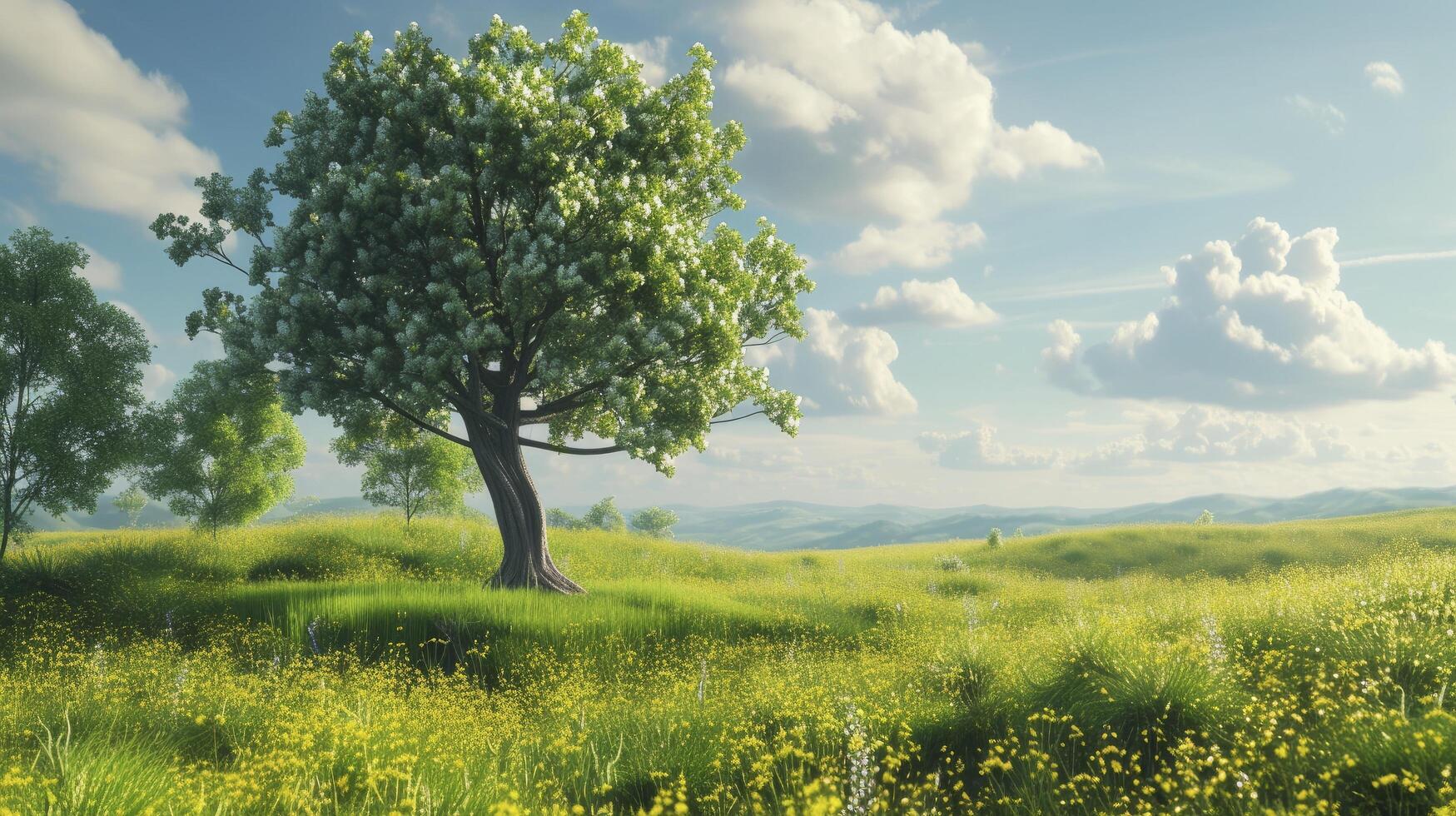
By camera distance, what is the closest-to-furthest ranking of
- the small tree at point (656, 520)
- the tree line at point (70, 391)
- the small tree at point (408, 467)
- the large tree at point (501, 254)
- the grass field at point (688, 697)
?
the grass field at point (688, 697) → the large tree at point (501, 254) → the tree line at point (70, 391) → the small tree at point (408, 467) → the small tree at point (656, 520)

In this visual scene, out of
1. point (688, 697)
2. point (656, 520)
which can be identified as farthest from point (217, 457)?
point (656, 520)

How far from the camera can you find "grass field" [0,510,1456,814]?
734 centimetres

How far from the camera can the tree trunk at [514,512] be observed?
2052 cm

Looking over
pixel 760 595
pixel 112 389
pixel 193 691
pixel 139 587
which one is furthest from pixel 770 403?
pixel 112 389

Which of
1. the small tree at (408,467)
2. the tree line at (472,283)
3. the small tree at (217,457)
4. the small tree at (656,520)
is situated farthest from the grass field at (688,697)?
the small tree at (656,520)

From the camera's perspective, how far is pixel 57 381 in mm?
20984

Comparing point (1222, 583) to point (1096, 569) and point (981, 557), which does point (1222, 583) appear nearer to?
point (1096, 569)

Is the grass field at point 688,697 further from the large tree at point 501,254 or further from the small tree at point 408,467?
the small tree at point 408,467

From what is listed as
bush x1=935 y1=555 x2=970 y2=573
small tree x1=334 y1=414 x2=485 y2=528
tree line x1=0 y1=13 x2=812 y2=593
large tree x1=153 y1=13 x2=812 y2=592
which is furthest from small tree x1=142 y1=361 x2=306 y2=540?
bush x1=935 y1=555 x2=970 y2=573

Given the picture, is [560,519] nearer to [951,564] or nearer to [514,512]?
[951,564]

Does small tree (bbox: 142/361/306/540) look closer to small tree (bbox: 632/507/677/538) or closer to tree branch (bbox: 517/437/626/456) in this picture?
tree branch (bbox: 517/437/626/456)

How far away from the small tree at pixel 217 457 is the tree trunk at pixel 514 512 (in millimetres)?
10710

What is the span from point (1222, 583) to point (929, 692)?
18096 millimetres

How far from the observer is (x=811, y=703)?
979 centimetres
